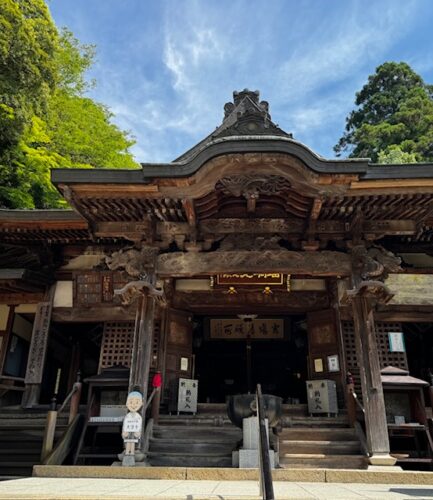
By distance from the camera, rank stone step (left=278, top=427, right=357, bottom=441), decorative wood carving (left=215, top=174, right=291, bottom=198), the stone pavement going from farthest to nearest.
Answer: stone step (left=278, top=427, right=357, bottom=441), decorative wood carving (left=215, top=174, right=291, bottom=198), the stone pavement

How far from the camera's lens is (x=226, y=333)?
538 inches

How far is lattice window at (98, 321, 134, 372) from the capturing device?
1047 cm

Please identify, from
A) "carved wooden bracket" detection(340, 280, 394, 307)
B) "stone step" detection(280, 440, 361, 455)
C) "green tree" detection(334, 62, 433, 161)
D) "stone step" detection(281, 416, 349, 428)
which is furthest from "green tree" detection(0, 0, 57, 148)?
"green tree" detection(334, 62, 433, 161)

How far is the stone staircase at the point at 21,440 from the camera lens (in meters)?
8.02

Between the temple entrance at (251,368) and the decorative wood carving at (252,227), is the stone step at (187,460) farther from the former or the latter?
the temple entrance at (251,368)

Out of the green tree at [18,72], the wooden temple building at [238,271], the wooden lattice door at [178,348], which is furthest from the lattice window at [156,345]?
the green tree at [18,72]

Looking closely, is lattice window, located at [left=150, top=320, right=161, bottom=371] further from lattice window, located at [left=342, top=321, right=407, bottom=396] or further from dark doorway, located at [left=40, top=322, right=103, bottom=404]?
lattice window, located at [left=342, top=321, right=407, bottom=396]

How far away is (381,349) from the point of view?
10336mm

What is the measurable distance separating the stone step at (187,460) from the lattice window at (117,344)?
11.3 feet

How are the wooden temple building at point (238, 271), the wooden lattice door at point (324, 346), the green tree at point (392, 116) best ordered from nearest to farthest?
1. the wooden temple building at point (238, 271)
2. the wooden lattice door at point (324, 346)
3. the green tree at point (392, 116)

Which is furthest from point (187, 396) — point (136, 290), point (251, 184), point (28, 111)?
point (28, 111)

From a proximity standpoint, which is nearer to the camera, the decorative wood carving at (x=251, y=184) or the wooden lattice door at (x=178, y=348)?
the decorative wood carving at (x=251, y=184)

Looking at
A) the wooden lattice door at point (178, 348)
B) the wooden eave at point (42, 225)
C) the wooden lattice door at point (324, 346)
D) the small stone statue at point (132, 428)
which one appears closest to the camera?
the small stone statue at point (132, 428)

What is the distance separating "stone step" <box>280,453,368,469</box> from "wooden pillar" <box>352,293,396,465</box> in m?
0.32
